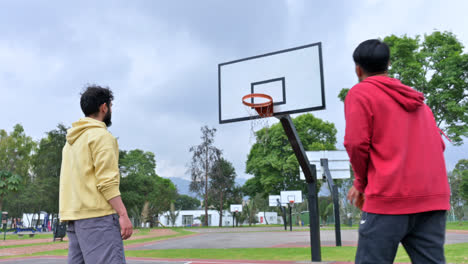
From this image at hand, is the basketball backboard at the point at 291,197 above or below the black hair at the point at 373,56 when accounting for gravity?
below

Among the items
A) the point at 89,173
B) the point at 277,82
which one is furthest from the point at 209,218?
the point at 89,173

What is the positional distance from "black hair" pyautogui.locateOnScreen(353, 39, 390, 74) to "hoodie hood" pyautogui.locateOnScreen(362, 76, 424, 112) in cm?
12

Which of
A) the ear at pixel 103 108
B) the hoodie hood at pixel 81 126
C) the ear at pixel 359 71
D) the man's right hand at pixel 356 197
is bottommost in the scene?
the man's right hand at pixel 356 197

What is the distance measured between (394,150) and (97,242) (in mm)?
1890

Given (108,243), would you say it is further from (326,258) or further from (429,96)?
(429,96)

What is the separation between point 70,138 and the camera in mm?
2654

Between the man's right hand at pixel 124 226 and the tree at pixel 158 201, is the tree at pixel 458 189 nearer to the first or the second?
the tree at pixel 158 201

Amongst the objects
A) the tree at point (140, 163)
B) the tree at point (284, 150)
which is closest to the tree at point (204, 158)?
the tree at point (284, 150)

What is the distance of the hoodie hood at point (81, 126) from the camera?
8.59 ft

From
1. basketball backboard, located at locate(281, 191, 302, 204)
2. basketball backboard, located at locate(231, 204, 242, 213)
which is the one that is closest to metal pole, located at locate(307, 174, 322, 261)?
basketball backboard, located at locate(281, 191, 302, 204)

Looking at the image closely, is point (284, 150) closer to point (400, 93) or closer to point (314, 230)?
point (314, 230)

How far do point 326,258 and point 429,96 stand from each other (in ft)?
54.7

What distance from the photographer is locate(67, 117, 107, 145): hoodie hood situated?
8.59 ft

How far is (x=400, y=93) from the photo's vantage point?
1939 mm
